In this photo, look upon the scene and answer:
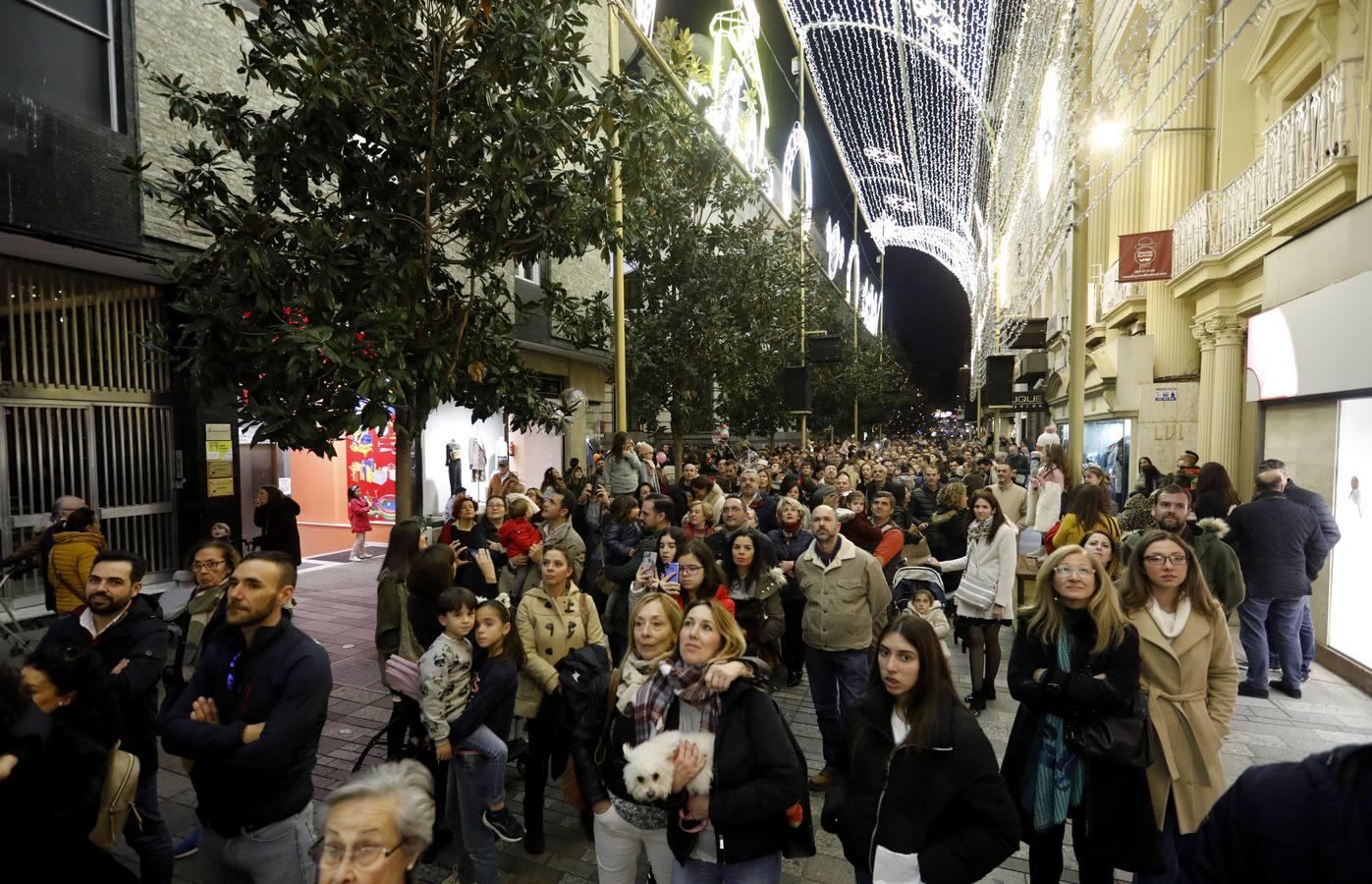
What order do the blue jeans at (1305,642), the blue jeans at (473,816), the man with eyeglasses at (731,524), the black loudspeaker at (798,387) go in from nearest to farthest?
the blue jeans at (473,816) → the man with eyeglasses at (731,524) → the blue jeans at (1305,642) → the black loudspeaker at (798,387)

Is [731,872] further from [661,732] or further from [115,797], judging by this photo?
[115,797]

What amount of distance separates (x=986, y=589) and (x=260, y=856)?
5.02 meters

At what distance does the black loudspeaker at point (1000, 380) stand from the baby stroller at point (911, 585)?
11.8 meters

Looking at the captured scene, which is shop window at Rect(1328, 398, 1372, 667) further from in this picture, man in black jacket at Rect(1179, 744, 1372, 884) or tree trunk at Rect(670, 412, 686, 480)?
tree trunk at Rect(670, 412, 686, 480)

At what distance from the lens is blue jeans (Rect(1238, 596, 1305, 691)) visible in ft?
20.0

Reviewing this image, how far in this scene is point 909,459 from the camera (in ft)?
69.5

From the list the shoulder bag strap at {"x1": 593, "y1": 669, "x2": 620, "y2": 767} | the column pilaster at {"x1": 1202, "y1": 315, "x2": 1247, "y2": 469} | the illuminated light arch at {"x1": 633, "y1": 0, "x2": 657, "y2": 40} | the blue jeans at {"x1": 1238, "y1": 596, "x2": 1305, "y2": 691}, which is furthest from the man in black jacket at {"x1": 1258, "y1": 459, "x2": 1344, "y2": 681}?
the illuminated light arch at {"x1": 633, "y1": 0, "x2": 657, "y2": 40}

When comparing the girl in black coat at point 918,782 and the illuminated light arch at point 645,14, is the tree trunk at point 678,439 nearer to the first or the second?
the girl in black coat at point 918,782

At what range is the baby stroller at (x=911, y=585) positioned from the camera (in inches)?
188

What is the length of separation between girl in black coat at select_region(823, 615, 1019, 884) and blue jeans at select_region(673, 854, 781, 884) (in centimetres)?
32

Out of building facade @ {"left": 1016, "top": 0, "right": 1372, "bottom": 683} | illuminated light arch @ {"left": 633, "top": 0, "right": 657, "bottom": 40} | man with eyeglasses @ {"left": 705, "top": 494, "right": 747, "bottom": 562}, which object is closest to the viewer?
man with eyeglasses @ {"left": 705, "top": 494, "right": 747, "bottom": 562}

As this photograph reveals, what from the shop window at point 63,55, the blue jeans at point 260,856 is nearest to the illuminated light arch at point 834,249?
the shop window at point 63,55

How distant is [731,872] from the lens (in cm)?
258

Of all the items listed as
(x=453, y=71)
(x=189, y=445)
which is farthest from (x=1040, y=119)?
(x=189, y=445)
